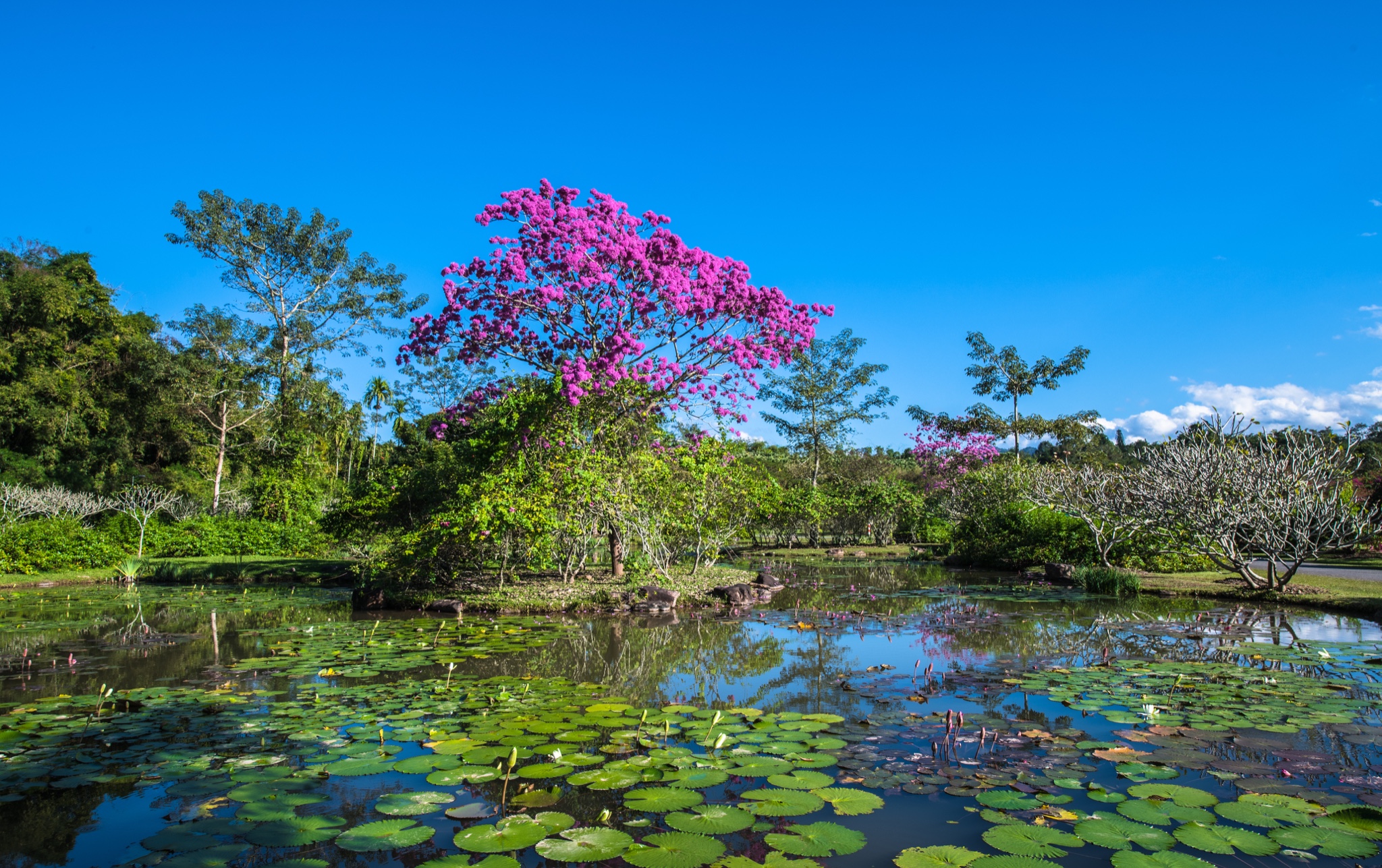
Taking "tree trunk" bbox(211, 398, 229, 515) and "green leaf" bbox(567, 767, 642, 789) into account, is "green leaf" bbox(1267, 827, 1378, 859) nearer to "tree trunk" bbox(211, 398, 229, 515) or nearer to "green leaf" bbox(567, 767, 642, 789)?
"green leaf" bbox(567, 767, 642, 789)

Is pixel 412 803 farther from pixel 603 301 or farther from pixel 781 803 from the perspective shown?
pixel 603 301

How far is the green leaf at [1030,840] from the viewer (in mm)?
A: 2738

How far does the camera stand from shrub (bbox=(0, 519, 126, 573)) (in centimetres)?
1475

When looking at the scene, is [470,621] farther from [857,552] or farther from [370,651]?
[857,552]

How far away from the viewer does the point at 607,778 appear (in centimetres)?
346

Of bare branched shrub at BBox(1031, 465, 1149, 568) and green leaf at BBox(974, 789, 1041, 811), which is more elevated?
bare branched shrub at BBox(1031, 465, 1149, 568)

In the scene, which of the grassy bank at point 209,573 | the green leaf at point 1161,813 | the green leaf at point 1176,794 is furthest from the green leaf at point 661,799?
the grassy bank at point 209,573

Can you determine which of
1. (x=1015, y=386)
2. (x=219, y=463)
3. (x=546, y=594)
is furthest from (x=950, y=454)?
(x=219, y=463)

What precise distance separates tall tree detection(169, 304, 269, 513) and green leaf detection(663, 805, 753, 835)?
27122mm

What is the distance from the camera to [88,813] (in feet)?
10.9

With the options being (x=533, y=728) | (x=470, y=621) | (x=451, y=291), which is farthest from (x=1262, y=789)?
(x=451, y=291)

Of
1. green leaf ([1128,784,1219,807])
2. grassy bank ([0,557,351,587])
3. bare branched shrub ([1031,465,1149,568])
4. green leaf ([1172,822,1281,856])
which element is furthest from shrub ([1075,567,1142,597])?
grassy bank ([0,557,351,587])

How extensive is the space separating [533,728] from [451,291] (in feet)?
30.3

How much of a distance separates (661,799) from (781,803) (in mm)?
528
